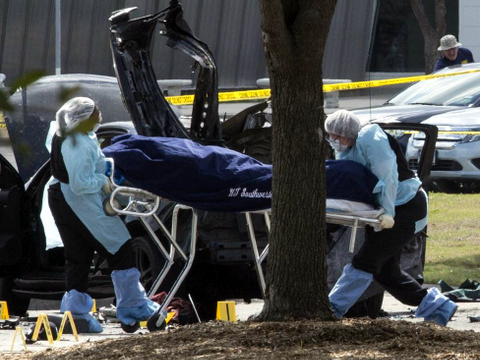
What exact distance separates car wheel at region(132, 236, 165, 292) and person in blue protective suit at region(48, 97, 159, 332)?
1.54 ft

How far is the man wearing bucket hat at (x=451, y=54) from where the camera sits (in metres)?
15.8

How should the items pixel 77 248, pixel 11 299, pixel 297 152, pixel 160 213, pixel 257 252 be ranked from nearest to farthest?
1. pixel 297 152
2. pixel 257 252
3. pixel 77 248
4. pixel 160 213
5. pixel 11 299

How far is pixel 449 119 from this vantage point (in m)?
13.8

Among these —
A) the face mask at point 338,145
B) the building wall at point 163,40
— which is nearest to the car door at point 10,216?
the face mask at point 338,145

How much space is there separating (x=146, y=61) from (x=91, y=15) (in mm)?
21834

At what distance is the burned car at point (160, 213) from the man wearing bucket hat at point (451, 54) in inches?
322

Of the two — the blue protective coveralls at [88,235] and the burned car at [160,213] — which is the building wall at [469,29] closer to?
the burned car at [160,213]

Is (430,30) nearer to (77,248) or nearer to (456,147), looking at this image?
(456,147)

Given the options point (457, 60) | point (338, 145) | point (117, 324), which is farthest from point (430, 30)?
point (338, 145)

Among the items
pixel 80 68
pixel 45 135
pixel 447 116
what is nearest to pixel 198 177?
pixel 45 135

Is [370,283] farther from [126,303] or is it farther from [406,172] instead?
[126,303]

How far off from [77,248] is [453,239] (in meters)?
5.37

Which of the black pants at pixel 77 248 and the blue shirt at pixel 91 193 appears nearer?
the blue shirt at pixel 91 193

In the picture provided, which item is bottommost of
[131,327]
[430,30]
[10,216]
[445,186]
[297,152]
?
[131,327]
